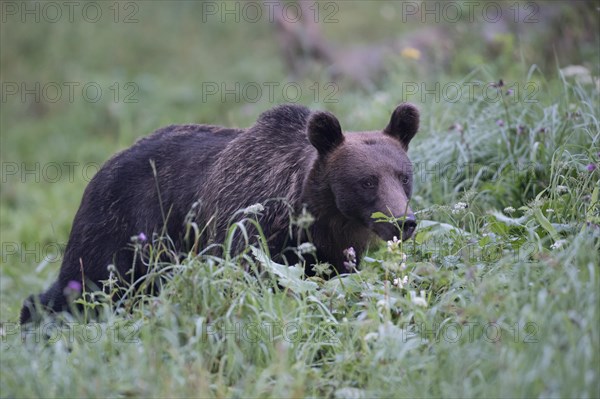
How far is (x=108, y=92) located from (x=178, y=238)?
9.15 m

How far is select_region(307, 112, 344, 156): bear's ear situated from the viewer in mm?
5344

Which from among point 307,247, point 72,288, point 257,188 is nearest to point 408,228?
point 307,247

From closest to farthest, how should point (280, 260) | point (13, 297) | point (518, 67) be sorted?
point (280, 260)
point (13, 297)
point (518, 67)

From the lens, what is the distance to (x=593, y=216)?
488 centimetres

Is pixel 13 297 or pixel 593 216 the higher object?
pixel 593 216

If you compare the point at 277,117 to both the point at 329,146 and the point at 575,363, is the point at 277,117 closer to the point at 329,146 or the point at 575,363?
the point at 329,146

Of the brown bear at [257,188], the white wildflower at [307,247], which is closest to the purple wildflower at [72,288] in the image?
the brown bear at [257,188]

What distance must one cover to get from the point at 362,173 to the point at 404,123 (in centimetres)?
69

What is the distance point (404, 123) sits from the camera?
18.9 ft

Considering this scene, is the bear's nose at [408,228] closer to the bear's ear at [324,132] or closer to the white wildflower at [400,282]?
the white wildflower at [400,282]

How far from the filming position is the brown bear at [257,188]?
209 inches

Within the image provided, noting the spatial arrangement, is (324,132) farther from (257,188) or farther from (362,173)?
(257,188)

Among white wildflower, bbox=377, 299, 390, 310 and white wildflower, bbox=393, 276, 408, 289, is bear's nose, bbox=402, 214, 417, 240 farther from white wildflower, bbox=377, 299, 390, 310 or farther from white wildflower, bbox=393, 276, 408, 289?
white wildflower, bbox=377, 299, 390, 310

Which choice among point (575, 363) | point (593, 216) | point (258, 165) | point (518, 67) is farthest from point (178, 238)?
point (518, 67)
